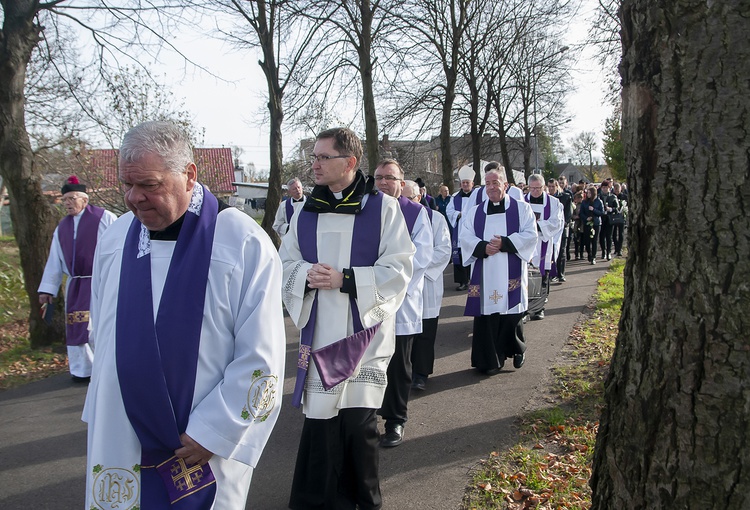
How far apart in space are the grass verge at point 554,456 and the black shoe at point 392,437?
692 millimetres

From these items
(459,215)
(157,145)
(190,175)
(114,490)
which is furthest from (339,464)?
(459,215)

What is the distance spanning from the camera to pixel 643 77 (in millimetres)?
2062

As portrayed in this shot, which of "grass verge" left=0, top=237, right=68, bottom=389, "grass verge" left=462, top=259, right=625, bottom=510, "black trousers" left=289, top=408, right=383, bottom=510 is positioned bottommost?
"grass verge" left=0, top=237, right=68, bottom=389

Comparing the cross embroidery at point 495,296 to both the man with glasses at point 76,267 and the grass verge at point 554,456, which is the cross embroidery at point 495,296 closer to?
the grass verge at point 554,456

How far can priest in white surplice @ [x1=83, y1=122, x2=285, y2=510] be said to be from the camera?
2.11m

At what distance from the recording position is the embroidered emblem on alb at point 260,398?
7.10ft

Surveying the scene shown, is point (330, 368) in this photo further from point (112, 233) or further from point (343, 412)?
point (112, 233)

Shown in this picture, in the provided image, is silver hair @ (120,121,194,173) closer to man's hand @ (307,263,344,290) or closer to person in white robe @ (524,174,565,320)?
man's hand @ (307,263,344,290)

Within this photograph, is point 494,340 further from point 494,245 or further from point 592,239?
point 592,239

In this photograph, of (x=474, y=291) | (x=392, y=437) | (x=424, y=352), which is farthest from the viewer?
(x=474, y=291)

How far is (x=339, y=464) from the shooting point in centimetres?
350

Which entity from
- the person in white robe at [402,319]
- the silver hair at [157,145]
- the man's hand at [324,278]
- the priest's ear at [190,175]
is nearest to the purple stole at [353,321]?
the man's hand at [324,278]

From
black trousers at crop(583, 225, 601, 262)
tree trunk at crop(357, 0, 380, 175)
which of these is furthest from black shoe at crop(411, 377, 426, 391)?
black trousers at crop(583, 225, 601, 262)

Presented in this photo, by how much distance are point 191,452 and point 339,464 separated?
1559 millimetres
